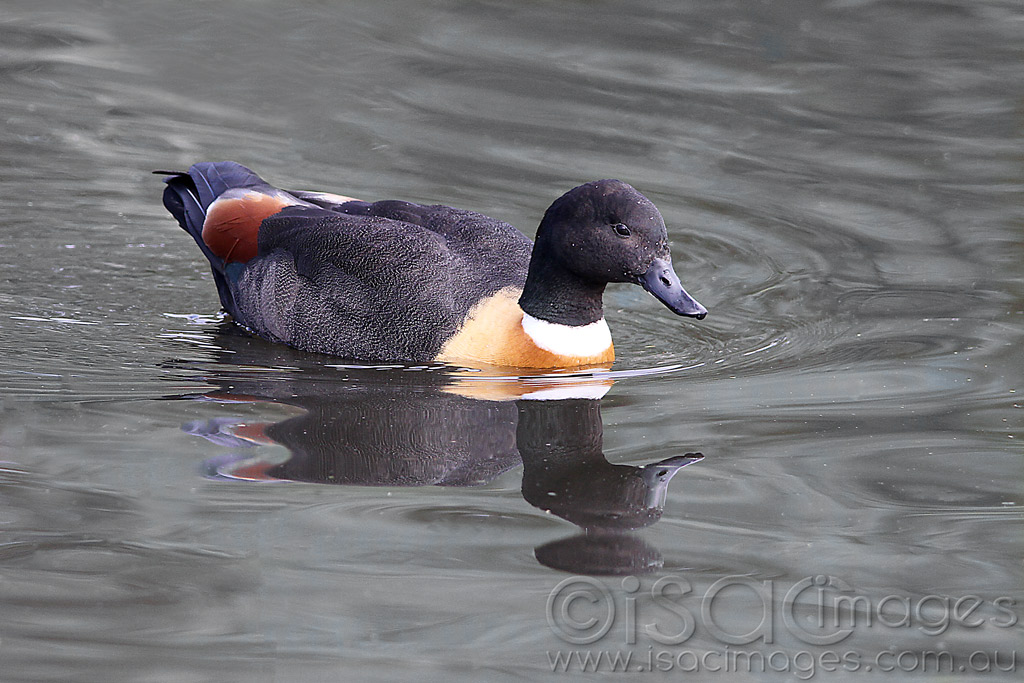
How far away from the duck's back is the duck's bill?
36.8 inches

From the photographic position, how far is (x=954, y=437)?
6613 mm

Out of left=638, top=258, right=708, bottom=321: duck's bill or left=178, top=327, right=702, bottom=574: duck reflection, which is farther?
left=638, top=258, right=708, bottom=321: duck's bill

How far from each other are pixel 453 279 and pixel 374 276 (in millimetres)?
417

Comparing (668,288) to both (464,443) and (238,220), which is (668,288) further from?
(238,220)

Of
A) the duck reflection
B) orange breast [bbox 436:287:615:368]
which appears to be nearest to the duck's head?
A: orange breast [bbox 436:287:615:368]

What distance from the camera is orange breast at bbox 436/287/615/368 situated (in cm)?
771

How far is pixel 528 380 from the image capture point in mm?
7516

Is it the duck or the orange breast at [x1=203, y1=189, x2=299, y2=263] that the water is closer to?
the duck

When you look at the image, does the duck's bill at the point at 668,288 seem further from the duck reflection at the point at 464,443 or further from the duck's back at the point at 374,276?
the duck's back at the point at 374,276

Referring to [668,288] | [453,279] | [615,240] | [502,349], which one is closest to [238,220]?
[453,279]

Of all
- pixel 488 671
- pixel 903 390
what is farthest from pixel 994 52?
pixel 488 671

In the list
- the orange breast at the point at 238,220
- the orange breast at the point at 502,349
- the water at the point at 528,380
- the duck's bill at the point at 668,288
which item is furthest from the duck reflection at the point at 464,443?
the orange breast at the point at 238,220

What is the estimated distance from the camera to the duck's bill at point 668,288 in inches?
284

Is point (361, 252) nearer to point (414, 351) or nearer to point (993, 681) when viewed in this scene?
point (414, 351)
